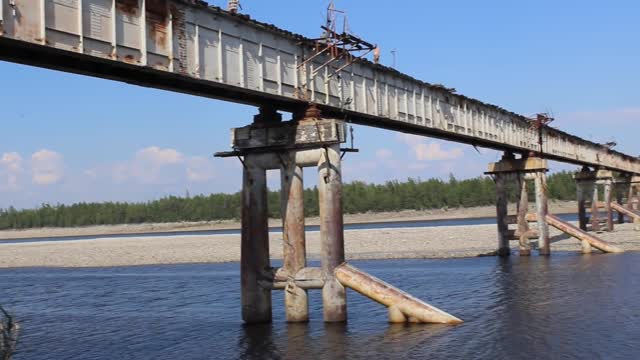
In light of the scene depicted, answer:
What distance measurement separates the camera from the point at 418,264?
1937 inches

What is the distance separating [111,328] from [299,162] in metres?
9.45

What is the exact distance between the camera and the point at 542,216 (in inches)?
1948

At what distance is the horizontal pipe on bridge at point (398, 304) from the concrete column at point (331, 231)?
2.20 feet

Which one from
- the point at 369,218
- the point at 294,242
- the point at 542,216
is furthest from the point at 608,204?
the point at 369,218

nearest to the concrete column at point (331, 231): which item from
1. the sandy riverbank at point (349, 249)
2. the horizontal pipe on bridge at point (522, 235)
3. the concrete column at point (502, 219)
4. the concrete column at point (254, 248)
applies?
the concrete column at point (254, 248)

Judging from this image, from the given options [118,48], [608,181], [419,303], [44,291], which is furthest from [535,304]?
[608,181]

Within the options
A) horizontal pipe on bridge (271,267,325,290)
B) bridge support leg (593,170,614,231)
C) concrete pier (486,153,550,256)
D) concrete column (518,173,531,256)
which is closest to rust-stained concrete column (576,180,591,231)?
bridge support leg (593,170,614,231)

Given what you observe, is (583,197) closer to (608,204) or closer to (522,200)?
(608,204)

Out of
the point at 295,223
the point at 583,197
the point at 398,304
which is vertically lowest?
the point at 398,304

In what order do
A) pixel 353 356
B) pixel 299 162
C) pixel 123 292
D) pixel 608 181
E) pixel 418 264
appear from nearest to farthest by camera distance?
pixel 353 356 → pixel 299 162 → pixel 123 292 → pixel 418 264 → pixel 608 181

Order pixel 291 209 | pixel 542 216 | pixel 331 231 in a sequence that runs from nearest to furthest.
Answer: pixel 331 231
pixel 291 209
pixel 542 216

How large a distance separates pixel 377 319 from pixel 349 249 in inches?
1587

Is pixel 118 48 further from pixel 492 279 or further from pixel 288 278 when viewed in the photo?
pixel 492 279

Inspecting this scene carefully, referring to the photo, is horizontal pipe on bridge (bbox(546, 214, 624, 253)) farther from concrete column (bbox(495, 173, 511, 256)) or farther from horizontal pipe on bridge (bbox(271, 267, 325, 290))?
horizontal pipe on bridge (bbox(271, 267, 325, 290))
